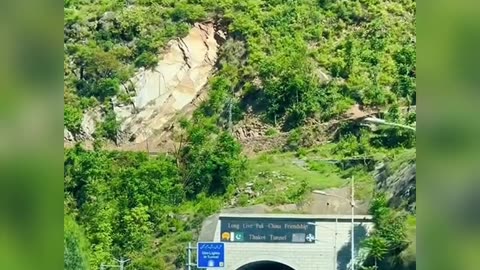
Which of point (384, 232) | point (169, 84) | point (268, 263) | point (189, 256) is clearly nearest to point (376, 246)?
point (384, 232)

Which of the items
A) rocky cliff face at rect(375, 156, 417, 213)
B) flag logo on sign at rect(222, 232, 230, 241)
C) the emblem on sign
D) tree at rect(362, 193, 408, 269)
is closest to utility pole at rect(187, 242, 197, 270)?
flag logo on sign at rect(222, 232, 230, 241)

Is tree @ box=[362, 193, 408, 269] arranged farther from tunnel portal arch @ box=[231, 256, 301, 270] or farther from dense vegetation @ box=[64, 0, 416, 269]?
tunnel portal arch @ box=[231, 256, 301, 270]

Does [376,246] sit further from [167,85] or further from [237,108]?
[167,85]
